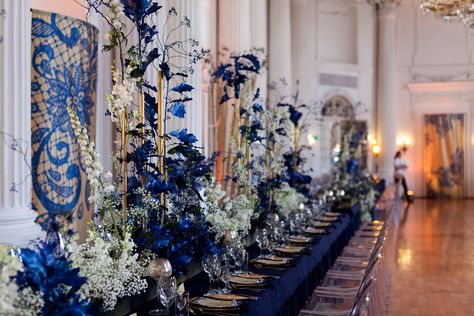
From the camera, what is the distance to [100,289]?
320cm

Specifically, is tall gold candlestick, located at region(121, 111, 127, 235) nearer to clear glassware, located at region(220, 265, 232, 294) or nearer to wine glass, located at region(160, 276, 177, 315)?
wine glass, located at region(160, 276, 177, 315)

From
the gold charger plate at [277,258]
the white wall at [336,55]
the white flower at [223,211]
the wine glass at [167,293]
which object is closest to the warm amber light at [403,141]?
the white wall at [336,55]

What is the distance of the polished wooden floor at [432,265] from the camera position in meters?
7.00

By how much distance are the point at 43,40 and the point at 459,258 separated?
23.1ft

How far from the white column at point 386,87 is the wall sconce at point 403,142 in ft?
2.57

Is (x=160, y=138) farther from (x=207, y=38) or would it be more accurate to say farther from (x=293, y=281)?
(x=207, y=38)

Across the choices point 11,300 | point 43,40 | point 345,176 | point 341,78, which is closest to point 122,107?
point 11,300

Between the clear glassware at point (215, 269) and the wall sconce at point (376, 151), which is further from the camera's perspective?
the wall sconce at point (376, 151)

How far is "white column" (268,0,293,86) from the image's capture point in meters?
14.8

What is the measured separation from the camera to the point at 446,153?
20.3 metres

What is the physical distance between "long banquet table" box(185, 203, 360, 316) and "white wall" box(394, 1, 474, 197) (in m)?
13.0

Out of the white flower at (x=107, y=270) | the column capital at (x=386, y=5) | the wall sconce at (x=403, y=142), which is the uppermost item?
the column capital at (x=386, y=5)

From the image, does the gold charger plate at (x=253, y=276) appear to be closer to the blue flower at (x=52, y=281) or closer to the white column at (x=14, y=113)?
the white column at (x=14, y=113)

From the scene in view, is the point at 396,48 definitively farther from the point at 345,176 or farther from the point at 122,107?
the point at 122,107
